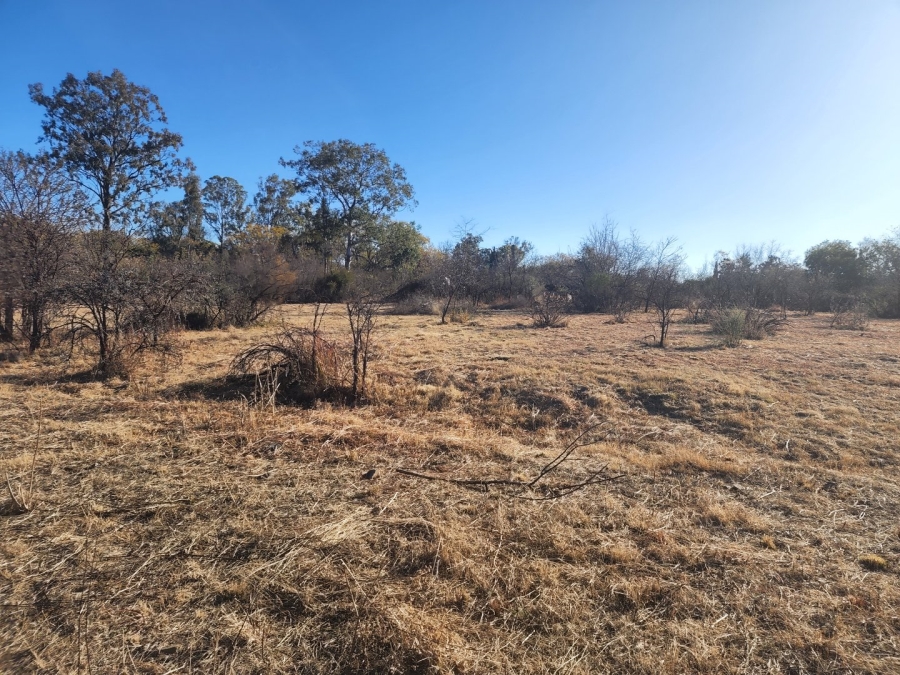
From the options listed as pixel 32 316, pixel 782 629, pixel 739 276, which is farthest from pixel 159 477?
pixel 739 276

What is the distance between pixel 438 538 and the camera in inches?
93.2

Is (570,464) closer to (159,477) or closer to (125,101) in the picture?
(159,477)

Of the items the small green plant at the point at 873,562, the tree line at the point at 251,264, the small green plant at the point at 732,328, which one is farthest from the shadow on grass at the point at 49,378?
the small green plant at the point at 732,328

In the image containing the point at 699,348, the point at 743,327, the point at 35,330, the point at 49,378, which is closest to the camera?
the point at 49,378

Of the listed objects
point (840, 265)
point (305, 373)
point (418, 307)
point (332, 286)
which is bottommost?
point (305, 373)

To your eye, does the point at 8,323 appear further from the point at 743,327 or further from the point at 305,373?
the point at 743,327

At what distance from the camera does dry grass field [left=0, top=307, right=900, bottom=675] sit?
5.64 feet

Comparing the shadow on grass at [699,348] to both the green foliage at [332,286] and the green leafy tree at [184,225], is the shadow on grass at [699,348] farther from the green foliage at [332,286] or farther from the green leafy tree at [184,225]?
the green leafy tree at [184,225]

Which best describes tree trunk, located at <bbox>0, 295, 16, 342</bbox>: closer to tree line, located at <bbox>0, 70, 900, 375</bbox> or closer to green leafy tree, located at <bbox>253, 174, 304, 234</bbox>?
→ tree line, located at <bbox>0, 70, 900, 375</bbox>

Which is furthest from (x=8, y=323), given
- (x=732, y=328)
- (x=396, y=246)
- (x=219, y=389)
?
(x=396, y=246)

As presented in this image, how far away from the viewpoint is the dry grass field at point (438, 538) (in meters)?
1.72

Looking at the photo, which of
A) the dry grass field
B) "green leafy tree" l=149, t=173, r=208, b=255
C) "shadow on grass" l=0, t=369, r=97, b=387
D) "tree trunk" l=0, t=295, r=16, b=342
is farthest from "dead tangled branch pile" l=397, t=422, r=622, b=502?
"green leafy tree" l=149, t=173, r=208, b=255

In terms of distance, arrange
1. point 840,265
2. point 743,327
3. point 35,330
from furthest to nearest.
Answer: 1. point 840,265
2. point 743,327
3. point 35,330

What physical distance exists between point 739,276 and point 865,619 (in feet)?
88.1
